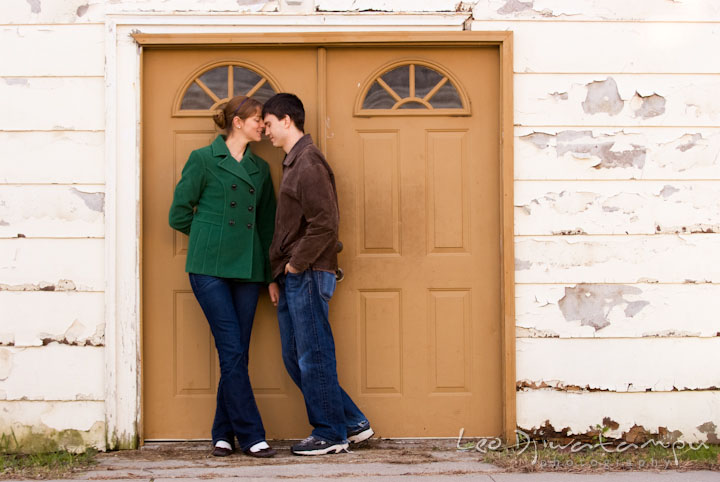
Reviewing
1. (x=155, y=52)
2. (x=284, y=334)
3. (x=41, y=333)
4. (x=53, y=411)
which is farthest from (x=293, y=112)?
(x=53, y=411)

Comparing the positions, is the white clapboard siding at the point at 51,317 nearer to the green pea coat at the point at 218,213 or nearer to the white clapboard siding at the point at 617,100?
the green pea coat at the point at 218,213

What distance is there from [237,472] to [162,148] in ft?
6.15

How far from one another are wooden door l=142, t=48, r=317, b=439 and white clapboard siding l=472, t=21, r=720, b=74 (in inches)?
49.2

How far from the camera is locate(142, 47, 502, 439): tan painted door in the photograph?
171 inches

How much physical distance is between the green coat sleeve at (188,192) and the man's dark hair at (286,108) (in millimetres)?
466

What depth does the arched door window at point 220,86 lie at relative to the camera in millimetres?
4367

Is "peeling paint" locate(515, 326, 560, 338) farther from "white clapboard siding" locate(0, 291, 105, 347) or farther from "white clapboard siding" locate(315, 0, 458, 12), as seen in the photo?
"white clapboard siding" locate(0, 291, 105, 347)

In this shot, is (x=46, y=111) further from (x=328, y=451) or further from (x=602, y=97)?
(x=602, y=97)

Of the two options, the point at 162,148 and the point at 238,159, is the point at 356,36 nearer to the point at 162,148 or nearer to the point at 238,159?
the point at 238,159

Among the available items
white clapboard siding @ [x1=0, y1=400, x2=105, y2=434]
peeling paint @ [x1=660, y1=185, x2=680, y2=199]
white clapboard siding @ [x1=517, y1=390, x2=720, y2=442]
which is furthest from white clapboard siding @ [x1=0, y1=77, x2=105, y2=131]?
peeling paint @ [x1=660, y1=185, x2=680, y2=199]

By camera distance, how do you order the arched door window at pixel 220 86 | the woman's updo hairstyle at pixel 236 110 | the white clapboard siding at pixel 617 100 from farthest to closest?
the arched door window at pixel 220 86 → the white clapboard siding at pixel 617 100 → the woman's updo hairstyle at pixel 236 110

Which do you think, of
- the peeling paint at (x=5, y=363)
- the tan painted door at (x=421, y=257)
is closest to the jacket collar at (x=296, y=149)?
the tan painted door at (x=421, y=257)

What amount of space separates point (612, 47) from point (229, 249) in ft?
8.01

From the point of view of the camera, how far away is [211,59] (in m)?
4.36
